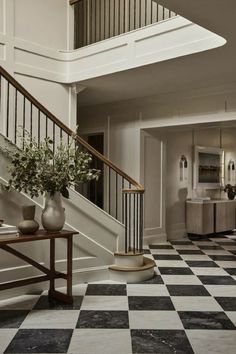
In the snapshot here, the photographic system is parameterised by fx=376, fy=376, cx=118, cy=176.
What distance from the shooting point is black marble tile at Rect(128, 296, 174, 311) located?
3582 millimetres

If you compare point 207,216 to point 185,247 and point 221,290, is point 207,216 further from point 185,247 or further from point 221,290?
point 221,290

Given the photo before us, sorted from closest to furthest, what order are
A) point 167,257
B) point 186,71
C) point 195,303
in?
point 195,303
point 186,71
point 167,257

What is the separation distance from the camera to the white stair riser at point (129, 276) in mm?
4484

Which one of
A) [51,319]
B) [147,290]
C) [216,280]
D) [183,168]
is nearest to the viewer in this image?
[51,319]

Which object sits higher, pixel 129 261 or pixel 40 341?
pixel 129 261

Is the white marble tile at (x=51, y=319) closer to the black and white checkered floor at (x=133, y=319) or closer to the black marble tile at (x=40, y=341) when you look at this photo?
the black and white checkered floor at (x=133, y=319)

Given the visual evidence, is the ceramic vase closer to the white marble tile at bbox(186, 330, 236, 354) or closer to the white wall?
the white marble tile at bbox(186, 330, 236, 354)

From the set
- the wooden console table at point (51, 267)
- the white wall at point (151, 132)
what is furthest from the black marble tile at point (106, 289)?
the white wall at point (151, 132)

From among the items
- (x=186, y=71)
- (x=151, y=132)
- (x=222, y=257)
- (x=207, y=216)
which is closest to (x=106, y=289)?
(x=222, y=257)

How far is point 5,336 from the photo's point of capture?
291 cm

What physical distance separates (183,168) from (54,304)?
516 centimetres

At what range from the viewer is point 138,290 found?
4148 millimetres

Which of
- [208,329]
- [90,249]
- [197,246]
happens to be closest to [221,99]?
[197,246]

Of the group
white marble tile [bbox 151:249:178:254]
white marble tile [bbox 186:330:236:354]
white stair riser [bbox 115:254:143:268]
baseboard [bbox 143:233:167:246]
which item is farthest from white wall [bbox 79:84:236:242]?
white marble tile [bbox 186:330:236:354]
